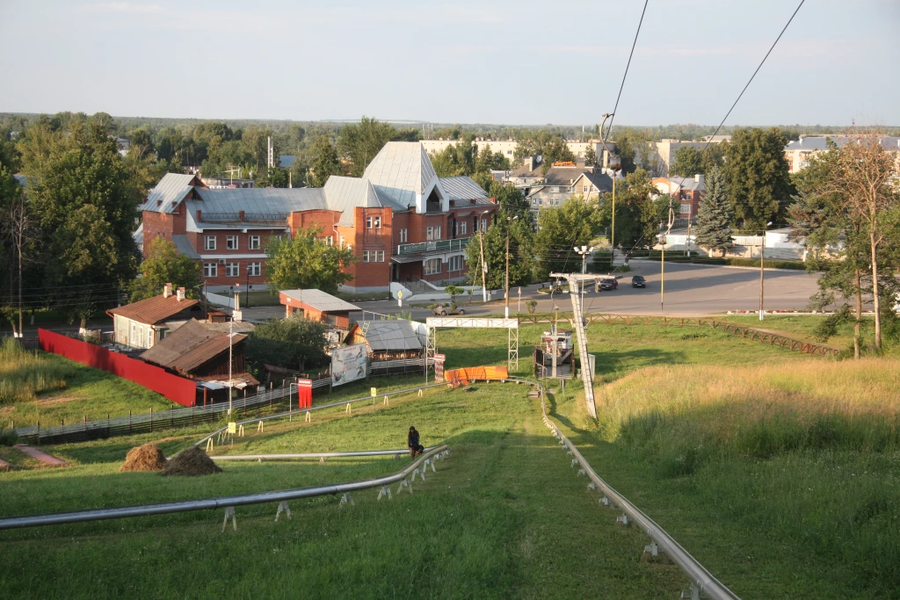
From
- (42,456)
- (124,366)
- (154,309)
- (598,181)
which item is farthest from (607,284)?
(42,456)

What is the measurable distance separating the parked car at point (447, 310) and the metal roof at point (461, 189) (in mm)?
18492

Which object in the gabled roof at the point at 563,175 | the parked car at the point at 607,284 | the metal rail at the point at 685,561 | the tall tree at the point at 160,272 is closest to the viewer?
the metal rail at the point at 685,561

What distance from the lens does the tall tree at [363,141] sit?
11550cm

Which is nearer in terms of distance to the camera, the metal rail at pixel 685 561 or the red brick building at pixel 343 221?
the metal rail at pixel 685 561

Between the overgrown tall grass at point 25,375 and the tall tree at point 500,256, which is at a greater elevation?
the tall tree at point 500,256

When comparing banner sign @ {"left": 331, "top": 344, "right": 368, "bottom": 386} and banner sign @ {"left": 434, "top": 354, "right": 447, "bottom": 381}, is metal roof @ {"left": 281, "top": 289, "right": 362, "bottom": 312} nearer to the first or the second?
banner sign @ {"left": 331, "top": 344, "right": 368, "bottom": 386}

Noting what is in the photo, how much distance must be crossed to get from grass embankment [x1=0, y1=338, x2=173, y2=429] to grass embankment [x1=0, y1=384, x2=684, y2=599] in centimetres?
2097

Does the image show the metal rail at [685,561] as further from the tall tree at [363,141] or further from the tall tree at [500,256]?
the tall tree at [363,141]

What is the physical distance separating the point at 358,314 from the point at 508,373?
19585 millimetres

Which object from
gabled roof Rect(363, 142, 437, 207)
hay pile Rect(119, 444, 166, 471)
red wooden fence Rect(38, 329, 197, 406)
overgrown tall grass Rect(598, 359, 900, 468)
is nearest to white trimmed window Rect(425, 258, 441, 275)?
gabled roof Rect(363, 142, 437, 207)

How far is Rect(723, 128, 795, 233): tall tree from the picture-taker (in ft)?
319

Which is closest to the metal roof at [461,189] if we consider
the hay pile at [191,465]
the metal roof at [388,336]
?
the metal roof at [388,336]

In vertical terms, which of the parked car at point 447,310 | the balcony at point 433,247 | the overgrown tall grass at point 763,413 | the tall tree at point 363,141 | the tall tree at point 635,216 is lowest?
the parked car at point 447,310

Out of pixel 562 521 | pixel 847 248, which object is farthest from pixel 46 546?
pixel 847 248
